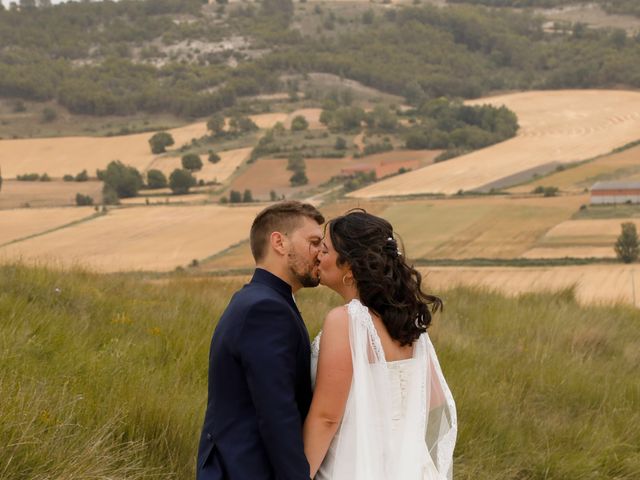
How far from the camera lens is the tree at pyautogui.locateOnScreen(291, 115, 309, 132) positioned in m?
94.1

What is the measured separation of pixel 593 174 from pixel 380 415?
2377 inches

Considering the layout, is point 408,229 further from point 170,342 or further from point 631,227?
point 170,342

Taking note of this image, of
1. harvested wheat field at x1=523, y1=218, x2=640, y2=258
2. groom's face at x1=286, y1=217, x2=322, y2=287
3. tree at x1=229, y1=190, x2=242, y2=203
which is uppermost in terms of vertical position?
groom's face at x1=286, y1=217, x2=322, y2=287

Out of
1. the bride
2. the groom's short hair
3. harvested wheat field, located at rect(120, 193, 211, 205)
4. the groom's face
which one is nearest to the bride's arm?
the bride

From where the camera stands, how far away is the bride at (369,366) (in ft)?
11.0

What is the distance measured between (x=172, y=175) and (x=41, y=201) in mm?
13800

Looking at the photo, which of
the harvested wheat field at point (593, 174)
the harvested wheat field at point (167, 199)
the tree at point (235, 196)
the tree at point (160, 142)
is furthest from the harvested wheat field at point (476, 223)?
the tree at point (160, 142)

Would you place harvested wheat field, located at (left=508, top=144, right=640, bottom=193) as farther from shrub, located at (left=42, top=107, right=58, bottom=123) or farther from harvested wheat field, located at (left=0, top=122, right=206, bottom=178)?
shrub, located at (left=42, top=107, right=58, bottom=123)

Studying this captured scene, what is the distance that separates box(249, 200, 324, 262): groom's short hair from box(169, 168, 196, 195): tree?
63726 mm

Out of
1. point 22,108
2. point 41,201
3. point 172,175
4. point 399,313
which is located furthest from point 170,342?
point 22,108

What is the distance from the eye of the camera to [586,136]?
270ft

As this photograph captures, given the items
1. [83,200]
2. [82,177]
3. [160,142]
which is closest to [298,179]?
[83,200]

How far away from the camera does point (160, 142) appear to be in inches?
3344

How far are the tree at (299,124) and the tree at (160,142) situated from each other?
12.9 meters
